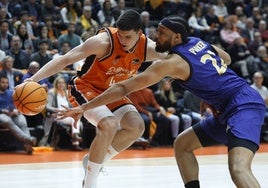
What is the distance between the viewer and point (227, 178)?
293 inches

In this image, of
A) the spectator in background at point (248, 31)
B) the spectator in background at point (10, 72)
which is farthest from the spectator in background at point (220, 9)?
the spectator in background at point (10, 72)

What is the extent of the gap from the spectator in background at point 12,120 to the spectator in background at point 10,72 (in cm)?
27

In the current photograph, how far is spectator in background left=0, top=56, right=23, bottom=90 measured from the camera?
1098 centimetres

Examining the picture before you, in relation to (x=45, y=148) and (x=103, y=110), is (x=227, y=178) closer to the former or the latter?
(x=103, y=110)

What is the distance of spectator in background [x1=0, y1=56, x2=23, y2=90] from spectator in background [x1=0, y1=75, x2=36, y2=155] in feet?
0.88

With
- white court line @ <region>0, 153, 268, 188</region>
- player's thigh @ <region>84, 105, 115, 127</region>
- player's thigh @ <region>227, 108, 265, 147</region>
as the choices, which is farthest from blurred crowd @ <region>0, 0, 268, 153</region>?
player's thigh @ <region>227, 108, 265, 147</region>

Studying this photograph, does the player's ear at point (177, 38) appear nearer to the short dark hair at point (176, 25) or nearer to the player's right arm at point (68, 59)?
the short dark hair at point (176, 25)

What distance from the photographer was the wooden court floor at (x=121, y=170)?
6910mm

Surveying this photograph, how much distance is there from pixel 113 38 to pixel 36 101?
100 centimetres

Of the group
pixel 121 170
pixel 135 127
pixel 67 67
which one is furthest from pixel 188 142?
pixel 67 67

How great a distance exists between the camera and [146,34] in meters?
14.2

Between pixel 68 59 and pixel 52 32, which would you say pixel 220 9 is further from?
pixel 68 59

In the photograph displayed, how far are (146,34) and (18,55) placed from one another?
11.5 ft

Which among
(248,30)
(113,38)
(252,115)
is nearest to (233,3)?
(248,30)
